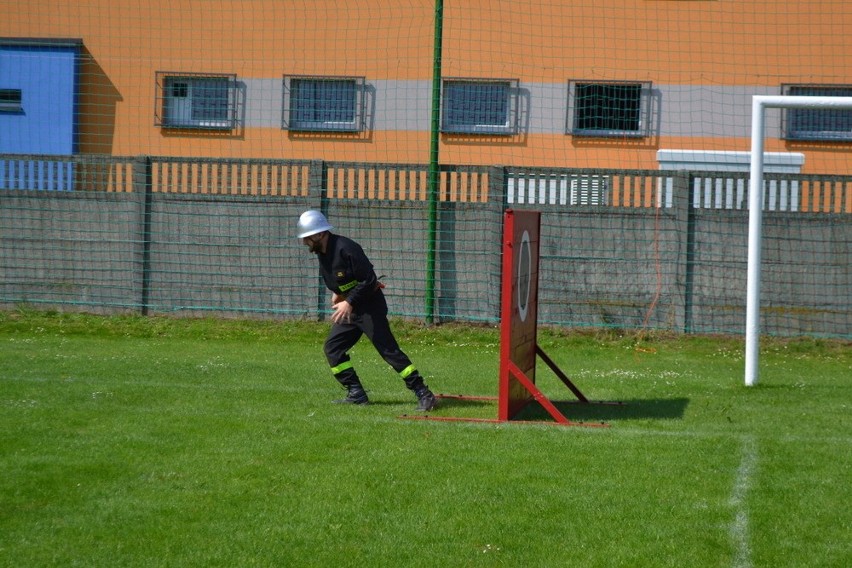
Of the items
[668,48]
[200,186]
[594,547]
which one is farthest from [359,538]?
[668,48]

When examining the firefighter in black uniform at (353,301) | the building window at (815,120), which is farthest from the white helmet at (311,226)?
the building window at (815,120)

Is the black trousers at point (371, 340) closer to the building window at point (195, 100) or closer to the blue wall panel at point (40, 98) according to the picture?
the building window at point (195, 100)

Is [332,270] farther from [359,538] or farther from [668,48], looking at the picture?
[668,48]

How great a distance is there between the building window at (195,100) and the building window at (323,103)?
1048mm

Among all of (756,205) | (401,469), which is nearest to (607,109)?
(756,205)

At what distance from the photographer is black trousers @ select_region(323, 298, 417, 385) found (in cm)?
1048

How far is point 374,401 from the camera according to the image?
432 inches

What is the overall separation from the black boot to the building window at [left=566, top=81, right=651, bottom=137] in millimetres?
11122

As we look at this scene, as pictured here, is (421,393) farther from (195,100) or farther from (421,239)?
(195,100)

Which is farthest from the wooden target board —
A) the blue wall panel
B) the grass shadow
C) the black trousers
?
the blue wall panel

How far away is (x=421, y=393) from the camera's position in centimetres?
1043

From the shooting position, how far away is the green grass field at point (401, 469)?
633 centimetres

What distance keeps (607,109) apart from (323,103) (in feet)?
16.9

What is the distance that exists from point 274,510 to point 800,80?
16589 millimetres
